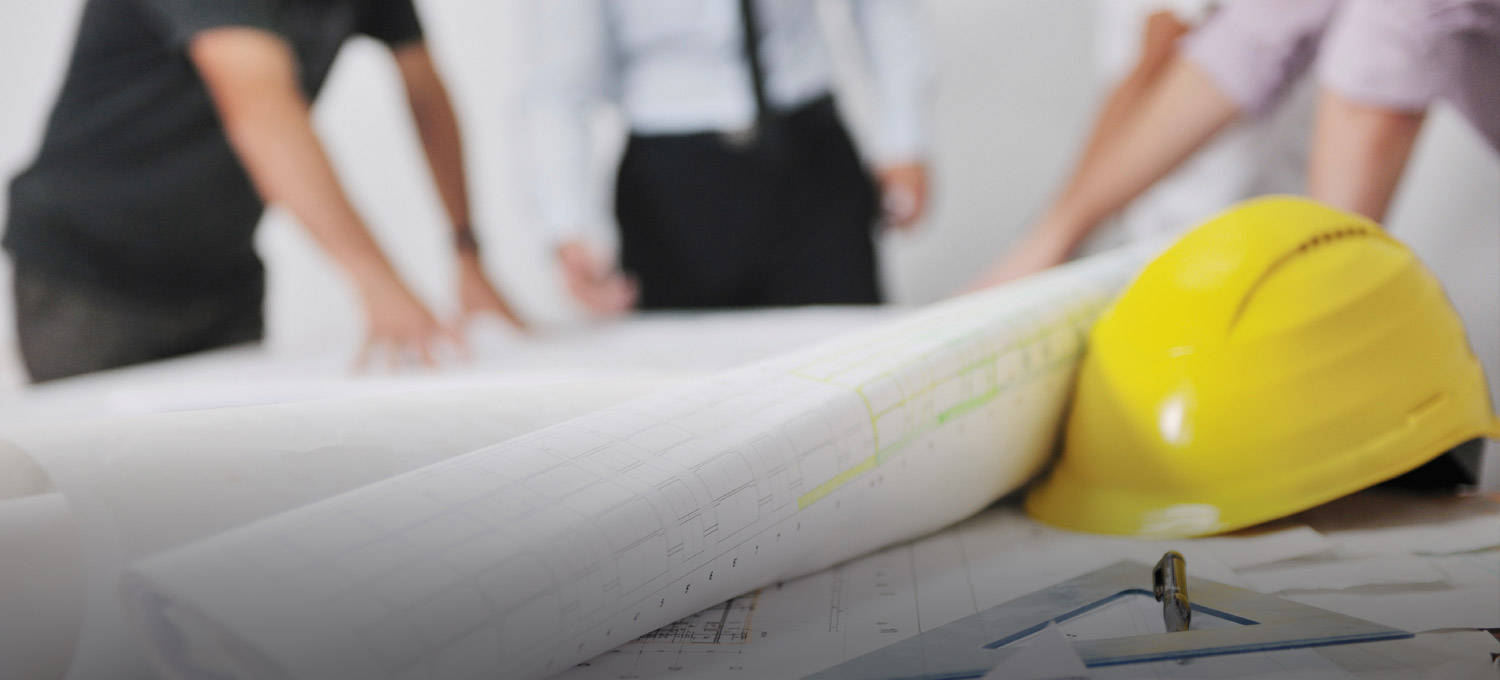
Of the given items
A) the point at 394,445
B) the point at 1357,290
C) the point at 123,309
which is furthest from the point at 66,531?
the point at 123,309

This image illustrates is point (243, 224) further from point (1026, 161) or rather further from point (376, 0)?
point (1026, 161)

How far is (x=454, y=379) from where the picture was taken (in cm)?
119

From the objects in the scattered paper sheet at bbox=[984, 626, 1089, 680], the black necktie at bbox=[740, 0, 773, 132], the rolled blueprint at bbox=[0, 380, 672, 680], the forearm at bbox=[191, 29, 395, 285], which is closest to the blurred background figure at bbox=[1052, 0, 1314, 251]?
the black necktie at bbox=[740, 0, 773, 132]

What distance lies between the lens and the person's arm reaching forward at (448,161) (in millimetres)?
1643

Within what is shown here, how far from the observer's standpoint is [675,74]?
1.69 m

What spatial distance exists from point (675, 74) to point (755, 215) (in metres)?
0.30

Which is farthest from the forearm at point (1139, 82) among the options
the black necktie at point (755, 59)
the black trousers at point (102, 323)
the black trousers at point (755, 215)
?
the black trousers at point (102, 323)

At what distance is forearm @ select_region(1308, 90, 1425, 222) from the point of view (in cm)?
111

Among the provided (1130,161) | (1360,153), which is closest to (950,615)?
(1360,153)

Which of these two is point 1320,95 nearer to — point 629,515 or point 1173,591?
point 1173,591

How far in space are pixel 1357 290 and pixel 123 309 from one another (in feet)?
5.09

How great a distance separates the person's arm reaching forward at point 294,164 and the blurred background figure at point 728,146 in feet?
1.20

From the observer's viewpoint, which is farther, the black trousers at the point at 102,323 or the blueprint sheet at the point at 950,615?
the black trousers at the point at 102,323

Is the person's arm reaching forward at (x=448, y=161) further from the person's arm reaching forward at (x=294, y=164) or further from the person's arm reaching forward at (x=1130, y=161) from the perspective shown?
the person's arm reaching forward at (x=1130, y=161)
